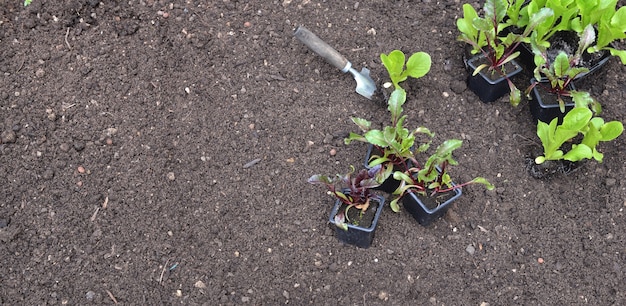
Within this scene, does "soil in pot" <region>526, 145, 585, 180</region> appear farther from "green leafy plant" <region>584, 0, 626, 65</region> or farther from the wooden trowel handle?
the wooden trowel handle

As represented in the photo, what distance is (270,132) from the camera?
2357mm

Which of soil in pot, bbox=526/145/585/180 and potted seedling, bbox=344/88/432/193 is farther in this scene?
soil in pot, bbox=526/145/585/180

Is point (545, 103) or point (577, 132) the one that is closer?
point (577, 132)

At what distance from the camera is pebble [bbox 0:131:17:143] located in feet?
7.57

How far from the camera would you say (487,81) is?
7.52 feet

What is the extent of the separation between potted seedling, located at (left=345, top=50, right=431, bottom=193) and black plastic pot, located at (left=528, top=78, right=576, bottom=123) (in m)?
0.46

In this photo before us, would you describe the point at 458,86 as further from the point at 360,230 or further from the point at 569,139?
the point at 360,230

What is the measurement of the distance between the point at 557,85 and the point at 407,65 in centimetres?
58

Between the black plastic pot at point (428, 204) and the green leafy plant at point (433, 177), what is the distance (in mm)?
20

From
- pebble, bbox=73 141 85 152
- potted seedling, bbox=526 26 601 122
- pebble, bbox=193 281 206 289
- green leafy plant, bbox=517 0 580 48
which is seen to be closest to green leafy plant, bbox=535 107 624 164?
potted seedling, bbox=526 26 601 122

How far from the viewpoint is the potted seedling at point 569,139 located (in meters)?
2.01

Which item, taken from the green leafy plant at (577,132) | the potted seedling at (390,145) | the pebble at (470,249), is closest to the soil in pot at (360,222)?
the potted seedling at (390,145)

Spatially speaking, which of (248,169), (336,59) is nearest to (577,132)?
(336,59)

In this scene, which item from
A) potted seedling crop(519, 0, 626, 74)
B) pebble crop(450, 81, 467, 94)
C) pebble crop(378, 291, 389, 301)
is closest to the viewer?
pebble crop(378, 291, 389, 301)
